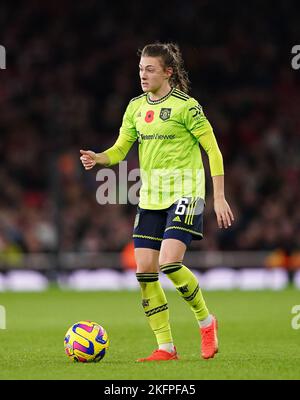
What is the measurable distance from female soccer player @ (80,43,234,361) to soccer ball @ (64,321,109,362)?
1.15 feet

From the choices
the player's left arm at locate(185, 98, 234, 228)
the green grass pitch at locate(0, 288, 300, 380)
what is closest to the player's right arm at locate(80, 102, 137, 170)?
the player's left arm at locate(185, 98, 234, 228)

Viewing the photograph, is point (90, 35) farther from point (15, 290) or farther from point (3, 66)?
point (15, 290)

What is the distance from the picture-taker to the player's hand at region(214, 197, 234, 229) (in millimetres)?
7086

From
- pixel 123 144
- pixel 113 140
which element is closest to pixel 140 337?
pixel 123 144

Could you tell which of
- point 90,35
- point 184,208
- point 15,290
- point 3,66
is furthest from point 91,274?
point 184,208

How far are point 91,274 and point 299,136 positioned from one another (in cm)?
640

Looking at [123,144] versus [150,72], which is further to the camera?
[123,144]

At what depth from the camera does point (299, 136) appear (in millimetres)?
23938

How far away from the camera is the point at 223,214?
715cm

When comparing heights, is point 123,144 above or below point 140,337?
above

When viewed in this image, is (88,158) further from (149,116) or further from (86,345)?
(86,345)

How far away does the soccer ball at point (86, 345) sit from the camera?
734 centimetres

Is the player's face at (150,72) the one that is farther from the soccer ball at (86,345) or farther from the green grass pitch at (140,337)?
the green grass pitch at (140,337)

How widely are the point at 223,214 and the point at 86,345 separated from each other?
136 cm
